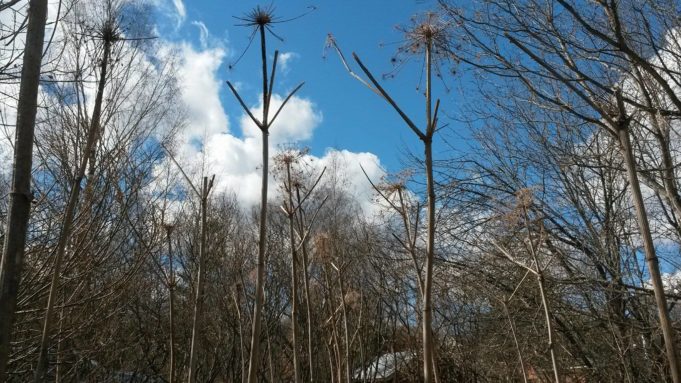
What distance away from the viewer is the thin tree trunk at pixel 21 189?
154cm

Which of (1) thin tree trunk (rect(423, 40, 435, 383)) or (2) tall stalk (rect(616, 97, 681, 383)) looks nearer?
(2) tall stalk (rect(616, 97, 681, 383))

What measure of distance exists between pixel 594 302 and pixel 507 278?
1.07 metres

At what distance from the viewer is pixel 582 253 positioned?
7258 millimetres

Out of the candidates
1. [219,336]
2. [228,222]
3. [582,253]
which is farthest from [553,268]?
[228,222]

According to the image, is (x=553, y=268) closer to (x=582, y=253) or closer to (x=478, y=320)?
(x=582, y=253)

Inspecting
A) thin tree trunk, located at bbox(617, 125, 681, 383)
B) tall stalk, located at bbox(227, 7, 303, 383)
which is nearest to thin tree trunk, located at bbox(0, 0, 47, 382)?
tall stalk, located at bbox(227, 7, 303, 383)

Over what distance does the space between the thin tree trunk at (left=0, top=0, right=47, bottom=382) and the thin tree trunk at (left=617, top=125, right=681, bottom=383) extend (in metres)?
1.62

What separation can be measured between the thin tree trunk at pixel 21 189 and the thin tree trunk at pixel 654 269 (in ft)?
5.32

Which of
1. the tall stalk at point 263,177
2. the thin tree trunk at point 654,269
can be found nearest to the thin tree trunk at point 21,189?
the tall stalk at point 263,177

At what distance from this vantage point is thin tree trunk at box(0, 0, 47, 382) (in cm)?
154

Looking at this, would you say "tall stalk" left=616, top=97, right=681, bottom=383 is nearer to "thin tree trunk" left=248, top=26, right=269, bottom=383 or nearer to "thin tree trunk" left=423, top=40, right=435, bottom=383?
"thin tree trunk" left=423, top=40, right=435, bottom=383

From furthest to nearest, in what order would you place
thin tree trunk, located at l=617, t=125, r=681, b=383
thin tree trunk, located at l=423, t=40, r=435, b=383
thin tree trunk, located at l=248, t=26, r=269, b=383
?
thin tree trunk, located at l=248, t=26, r=269, b=383, thin tree trunk, located at l=423, t=40, r=435, b=383, thin tree trunk, located at l=617, t=125, r=681, b=383

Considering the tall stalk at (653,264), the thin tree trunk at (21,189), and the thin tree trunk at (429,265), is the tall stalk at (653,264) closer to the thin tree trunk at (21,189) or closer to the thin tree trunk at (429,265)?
the thin tree trunk at (429,265)

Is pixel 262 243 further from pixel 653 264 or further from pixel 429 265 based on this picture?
pixel 653 264
